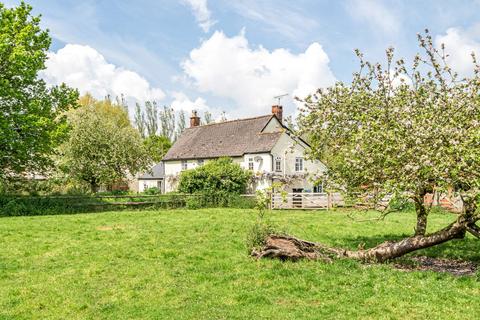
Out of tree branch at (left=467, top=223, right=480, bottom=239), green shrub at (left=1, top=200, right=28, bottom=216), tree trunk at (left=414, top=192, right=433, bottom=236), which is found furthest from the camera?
green shrub at (left=1, top=200, right=28, bottom=216)

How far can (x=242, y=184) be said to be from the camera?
39.1 meters

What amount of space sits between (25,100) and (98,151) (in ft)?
45.4

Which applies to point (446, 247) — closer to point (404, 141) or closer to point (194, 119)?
point (404, 141)

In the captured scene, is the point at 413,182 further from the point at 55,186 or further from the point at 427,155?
the point at 55,186

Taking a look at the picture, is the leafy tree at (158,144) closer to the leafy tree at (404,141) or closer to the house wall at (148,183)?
the house wall at (148,183)

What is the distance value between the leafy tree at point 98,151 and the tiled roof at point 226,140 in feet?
20.8

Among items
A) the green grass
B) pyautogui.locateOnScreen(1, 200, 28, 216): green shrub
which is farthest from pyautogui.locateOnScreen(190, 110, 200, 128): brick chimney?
the green grass

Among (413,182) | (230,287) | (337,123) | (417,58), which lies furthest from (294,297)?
(417,58)

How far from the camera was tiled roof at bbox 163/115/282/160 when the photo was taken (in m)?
42.7

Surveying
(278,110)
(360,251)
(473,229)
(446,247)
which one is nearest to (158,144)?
(278,110)

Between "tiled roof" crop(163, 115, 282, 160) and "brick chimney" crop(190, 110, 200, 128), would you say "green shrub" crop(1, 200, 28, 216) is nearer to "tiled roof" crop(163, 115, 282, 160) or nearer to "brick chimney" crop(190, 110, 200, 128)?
"tiled roof" crop(163, 115, 282, 160)

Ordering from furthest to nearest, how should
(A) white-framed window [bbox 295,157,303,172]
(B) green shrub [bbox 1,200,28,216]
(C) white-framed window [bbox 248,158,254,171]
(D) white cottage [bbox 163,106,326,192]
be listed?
(A) white-framed window [bbox 295,157,303,172] < (C) white-framed window [bbox 248,158,254,171] < (D) white cottage [bbox 163,106,326,192] < (B) green shrub [bbox 1,200,28,216]

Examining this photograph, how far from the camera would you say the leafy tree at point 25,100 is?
26583mm

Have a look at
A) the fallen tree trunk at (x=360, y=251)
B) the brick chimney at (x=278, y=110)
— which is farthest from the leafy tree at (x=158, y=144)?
the fallen tree trunk at (x=360, y=251)
